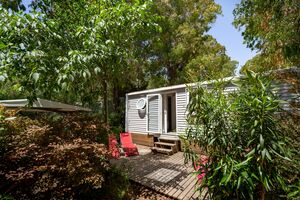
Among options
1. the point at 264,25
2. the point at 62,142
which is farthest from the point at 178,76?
the point at 62,142

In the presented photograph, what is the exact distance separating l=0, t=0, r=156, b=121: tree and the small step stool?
3793 mm

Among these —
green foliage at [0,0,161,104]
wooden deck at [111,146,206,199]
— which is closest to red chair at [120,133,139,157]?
wooden deck at [111,146,206,199]

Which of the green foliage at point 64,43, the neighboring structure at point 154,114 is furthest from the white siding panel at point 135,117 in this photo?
the green foliage at point 64,43

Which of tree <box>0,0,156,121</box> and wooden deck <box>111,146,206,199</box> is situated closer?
tree <box>0,0,156,121</box>

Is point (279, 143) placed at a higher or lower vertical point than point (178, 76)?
lower

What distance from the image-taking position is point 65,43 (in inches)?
135

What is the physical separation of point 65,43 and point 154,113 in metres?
5.42

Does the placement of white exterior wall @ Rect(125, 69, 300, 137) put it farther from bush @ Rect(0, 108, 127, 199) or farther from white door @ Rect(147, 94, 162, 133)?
bush @ Rect(0, 108, 127, 199)

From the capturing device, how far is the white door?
8.01m

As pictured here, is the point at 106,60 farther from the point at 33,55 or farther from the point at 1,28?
the point at 1,28

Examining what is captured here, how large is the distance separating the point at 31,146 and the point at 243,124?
10.2 feet

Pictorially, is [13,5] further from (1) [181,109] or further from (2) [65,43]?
(1) [181,109]

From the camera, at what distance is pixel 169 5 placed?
12.0m

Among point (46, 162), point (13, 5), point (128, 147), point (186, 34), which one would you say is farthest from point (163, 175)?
point (186, 34)
